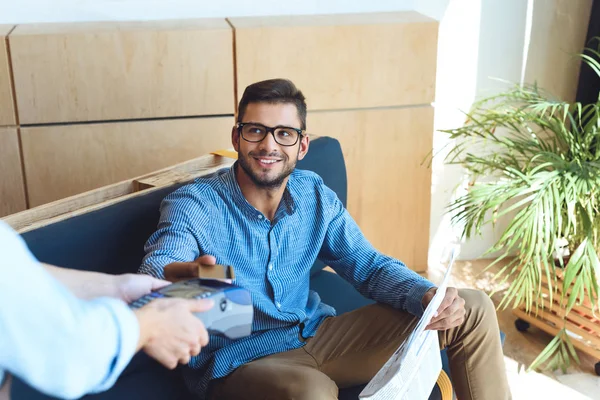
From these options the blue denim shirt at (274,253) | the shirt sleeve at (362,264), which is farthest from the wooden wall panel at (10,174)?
the shirt sleeve at (362,264)

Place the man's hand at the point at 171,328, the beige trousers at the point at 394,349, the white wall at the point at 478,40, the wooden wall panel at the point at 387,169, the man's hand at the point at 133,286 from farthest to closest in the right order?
the white wall at the point at 478,40 → the wooden wall panel at the point at 387,169 → the beige trousers at the point at 394,349 → the man's hand at the point at 133,286 → the man's hand at the point at 171,328

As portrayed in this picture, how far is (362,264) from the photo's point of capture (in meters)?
2.36

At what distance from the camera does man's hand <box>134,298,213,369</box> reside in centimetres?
112

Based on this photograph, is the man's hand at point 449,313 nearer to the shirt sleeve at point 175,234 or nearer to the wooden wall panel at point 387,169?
the shirt sleeve at point 175,234

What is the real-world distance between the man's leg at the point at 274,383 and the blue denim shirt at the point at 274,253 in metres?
0.05

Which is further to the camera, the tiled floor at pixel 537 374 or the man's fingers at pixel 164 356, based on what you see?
the tiled floor at pixel 537 374

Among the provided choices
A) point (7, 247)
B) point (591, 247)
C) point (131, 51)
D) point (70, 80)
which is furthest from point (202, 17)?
point (7, 247)

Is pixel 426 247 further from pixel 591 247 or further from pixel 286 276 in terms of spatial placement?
pixel 286 276

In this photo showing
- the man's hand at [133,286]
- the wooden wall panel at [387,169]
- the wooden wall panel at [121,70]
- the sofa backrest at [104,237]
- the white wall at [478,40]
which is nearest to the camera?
the man's hand at [133,286]

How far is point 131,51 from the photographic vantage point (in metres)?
3.04

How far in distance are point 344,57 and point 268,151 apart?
1219 millimetres

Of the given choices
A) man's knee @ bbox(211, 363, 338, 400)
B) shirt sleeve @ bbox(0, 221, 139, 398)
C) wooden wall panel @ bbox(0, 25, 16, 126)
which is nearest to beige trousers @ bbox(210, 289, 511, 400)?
man's knee @ bbox(211, 363, 338, 400)

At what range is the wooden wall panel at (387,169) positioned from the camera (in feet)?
11.1

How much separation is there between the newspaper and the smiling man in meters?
0.15
